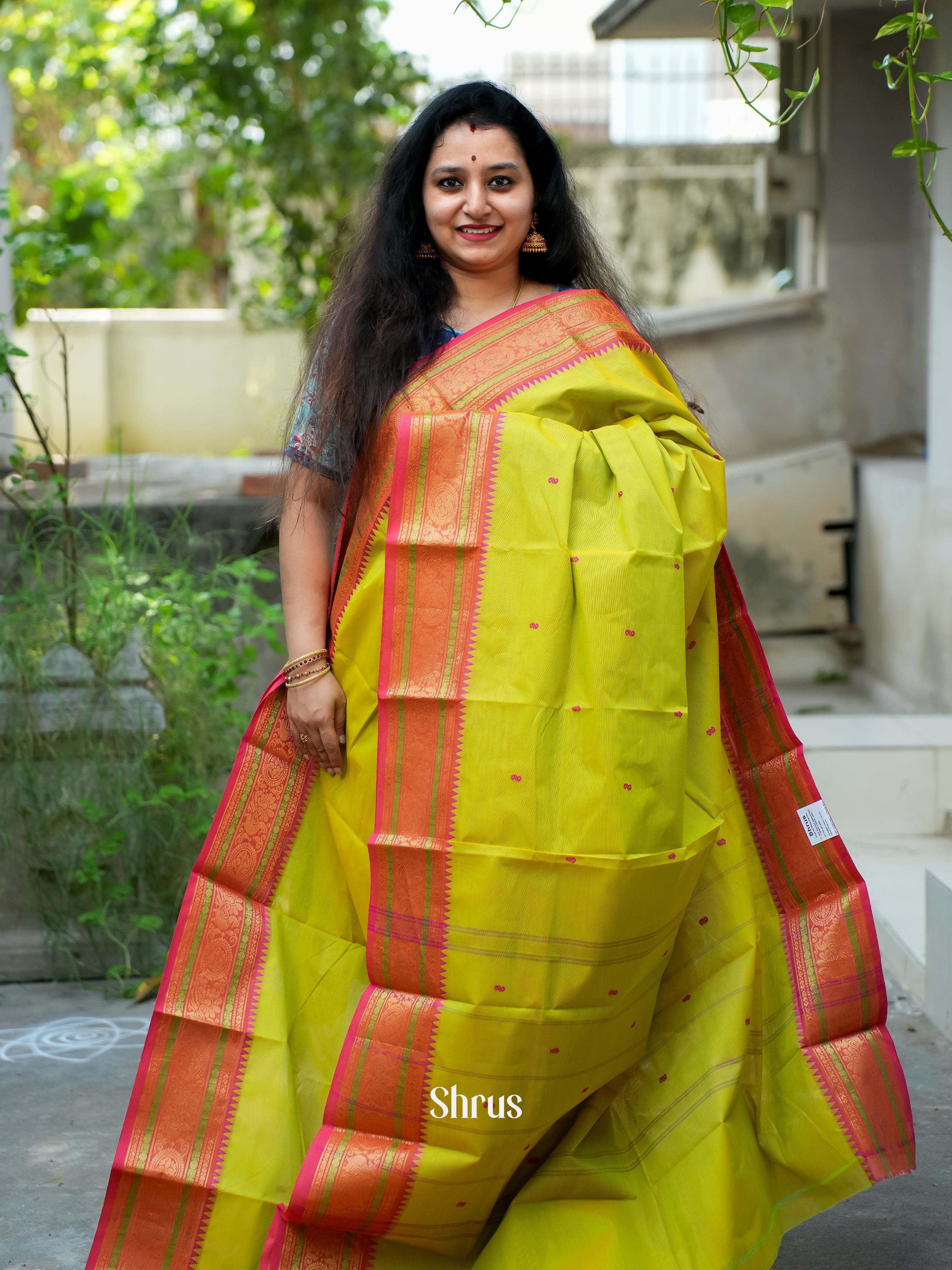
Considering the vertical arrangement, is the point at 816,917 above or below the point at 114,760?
above

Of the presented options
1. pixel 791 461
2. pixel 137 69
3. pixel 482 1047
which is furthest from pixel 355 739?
pixel 137 69

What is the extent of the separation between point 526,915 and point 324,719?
0.42m

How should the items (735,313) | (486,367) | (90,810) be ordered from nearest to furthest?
(486,367), (90,810), (735,313)

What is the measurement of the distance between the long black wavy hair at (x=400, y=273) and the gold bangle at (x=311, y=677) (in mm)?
266

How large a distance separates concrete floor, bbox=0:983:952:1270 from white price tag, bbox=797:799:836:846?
2.18ft

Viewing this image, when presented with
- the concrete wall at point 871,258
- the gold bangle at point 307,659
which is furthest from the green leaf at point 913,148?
the concrete wall at point 871,258

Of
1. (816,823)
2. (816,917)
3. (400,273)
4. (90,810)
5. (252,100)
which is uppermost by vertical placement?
(252,100)

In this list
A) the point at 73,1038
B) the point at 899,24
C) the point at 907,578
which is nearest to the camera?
the point at 899,24

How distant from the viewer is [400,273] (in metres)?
1.88

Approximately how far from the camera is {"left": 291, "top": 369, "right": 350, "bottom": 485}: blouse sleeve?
1859 mm

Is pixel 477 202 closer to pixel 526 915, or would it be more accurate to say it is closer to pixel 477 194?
pixel 477 194

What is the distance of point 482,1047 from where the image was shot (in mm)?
1617

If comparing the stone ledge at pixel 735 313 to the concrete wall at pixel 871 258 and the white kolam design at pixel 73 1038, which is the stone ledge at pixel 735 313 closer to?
the concrete wall at pixel 871 258

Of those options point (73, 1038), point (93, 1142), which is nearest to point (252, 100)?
point (73, 1038)
